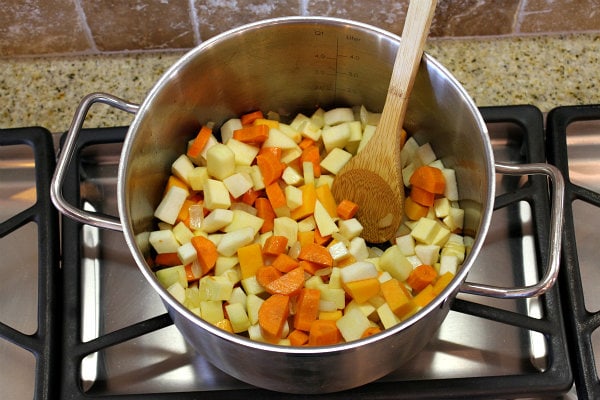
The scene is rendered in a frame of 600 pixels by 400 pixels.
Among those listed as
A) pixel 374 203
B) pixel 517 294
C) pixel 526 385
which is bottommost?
pixel 526 385

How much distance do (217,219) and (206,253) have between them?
0.17 ft

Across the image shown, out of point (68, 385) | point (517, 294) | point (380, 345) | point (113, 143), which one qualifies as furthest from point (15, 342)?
point (517, 294)

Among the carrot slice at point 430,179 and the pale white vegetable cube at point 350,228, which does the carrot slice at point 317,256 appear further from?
the carrot slice at point 430,179

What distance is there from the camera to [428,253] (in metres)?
0.98

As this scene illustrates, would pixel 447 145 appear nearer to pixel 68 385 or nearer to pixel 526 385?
pixel 526 385

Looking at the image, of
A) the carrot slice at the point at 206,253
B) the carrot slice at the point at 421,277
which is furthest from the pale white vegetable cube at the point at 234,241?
the carrot slice at the point at 421,277

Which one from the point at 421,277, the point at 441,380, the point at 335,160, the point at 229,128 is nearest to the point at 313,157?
the point at 335,160

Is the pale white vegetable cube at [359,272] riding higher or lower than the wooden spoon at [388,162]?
lower

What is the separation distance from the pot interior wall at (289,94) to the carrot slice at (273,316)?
7.9 inches

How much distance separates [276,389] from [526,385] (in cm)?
31

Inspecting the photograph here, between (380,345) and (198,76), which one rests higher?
(198,76)

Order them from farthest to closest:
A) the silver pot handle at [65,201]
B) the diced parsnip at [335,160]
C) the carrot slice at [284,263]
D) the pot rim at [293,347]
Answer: the diced parsnip at [335,160]
the carrot slice at [284,263]
the silver pot handle at [65,201]
the pot rim at [293,347]

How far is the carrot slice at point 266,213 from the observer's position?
103 cm

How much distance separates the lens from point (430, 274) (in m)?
0.95
